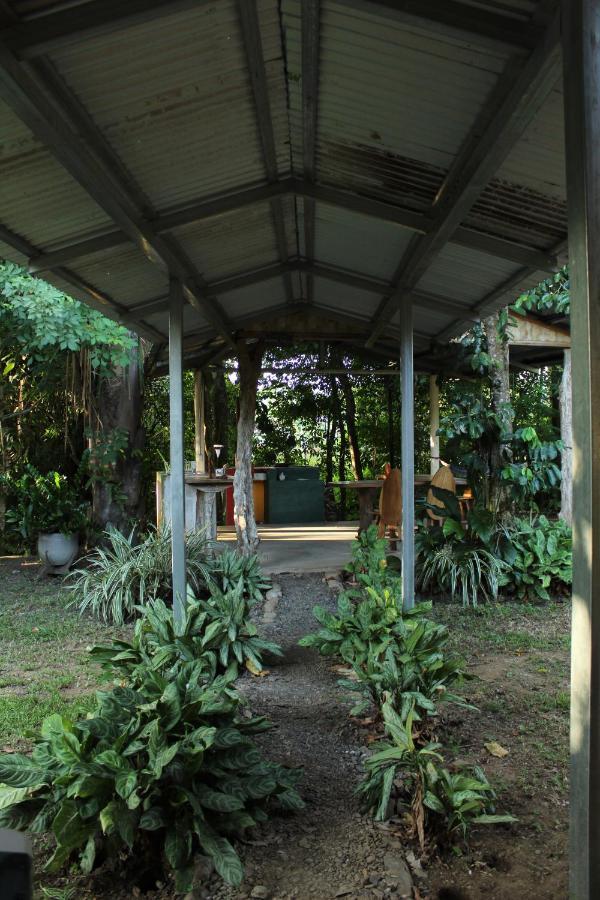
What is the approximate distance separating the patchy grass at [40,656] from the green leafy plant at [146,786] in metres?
0.29

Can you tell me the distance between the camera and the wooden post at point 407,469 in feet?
16.0

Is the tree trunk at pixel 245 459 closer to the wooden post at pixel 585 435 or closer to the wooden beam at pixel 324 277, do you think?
the wooden beam at pixel 324 277

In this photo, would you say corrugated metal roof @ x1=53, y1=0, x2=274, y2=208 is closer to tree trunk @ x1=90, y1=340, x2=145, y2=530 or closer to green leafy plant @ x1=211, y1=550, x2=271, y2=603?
green leafy plant @ x1=211, y1=550, x2=271, y2=603

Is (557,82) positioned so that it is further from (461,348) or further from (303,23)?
(461,348)

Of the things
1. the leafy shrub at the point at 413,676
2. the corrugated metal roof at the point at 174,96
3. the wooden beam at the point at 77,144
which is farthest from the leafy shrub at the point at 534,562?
the corrugated metal roof at the point at 174,96

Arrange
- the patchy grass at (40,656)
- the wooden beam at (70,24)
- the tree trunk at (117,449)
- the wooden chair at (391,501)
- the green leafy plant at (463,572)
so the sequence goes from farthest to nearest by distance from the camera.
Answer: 1. the tree trunk at (117,449)
2. the wooden chair at (391,501)
3. the green leafy plant at (463,572)
4. the patchy grass at (40,656)
5. the wooden beam at (70,24)

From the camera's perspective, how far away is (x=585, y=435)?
172 centimetres

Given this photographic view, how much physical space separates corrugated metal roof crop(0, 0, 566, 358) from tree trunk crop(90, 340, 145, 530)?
4562 millimetres

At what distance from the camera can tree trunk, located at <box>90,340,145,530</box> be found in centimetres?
882

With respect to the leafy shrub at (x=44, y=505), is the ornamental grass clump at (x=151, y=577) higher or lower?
lower

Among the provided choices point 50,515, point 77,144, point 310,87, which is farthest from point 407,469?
point 50,515

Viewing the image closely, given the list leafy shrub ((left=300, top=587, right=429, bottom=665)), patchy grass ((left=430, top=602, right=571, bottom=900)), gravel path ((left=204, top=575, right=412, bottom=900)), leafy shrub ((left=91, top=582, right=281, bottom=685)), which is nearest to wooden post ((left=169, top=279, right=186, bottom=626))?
leafy shrub ((left=91, top=582, right=281, bottom=685))

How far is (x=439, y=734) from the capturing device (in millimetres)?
3498

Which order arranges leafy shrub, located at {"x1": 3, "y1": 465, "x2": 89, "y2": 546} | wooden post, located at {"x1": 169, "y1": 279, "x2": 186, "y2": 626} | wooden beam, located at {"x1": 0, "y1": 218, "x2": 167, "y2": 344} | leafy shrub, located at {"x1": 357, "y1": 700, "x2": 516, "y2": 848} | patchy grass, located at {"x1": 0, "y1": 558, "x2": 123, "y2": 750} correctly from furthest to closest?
leafy shrub, located at {"x1": 3, "y1": 465, "x2": 89, "y2": 546}, wooden post, located at {"x1": 169, "y1": 279, "x2": 186, "y2": 626}, patchy grass, located at {"x1": 0, "y1": 558, "x2": 123, "y2": 750}, wooden beam, located at {"x1": 0, "y1": 218, "x2": 167, "y2": 344}, leafy shrub, located at {"x1": 357, "y1": 700, "x2": 516, "y2": 848}
